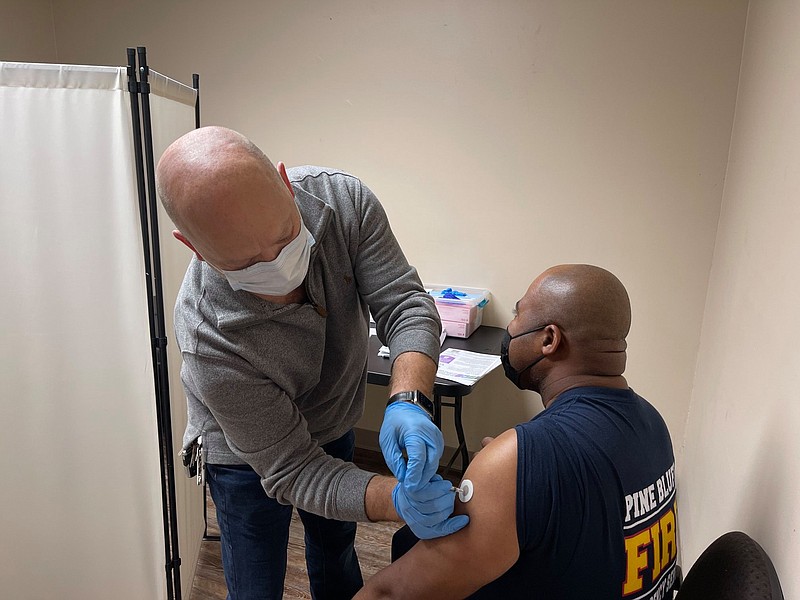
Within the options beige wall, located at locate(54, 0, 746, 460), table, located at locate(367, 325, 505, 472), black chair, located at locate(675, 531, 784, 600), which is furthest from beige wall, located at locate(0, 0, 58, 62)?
black chair, located at locate(675, 531, 784, 600)

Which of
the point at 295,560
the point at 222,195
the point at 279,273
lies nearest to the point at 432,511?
the point at 279,273

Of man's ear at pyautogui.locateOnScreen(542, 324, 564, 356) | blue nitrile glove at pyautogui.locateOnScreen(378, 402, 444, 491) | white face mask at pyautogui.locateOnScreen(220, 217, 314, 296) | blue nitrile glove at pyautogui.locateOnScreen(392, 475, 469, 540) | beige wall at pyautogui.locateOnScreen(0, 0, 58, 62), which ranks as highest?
beige wall at pyautogui.locateOnScreen(0, 0, 58, 62)

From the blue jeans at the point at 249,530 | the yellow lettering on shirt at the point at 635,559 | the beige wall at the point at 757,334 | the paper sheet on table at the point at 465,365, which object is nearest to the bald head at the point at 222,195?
the blue jeans at the point at 249,530

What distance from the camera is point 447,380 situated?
2.14 m

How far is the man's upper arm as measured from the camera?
37.6 inches

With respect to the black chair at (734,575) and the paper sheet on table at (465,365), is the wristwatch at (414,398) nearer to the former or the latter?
the black chair at (734,575)

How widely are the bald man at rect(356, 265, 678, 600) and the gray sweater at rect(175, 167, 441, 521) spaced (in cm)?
21

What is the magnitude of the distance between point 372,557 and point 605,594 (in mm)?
1514

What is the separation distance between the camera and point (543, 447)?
0.97 meters

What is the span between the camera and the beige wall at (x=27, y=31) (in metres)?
3.03

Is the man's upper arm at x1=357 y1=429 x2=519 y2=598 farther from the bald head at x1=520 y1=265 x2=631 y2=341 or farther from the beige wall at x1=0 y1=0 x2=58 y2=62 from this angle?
the beige wall at x1=0 y1=0 x2=58 y2=62

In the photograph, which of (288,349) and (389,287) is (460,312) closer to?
(389,287)

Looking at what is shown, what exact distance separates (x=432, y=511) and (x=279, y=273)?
47cm

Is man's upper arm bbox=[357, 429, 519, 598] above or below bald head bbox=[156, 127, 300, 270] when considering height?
below
